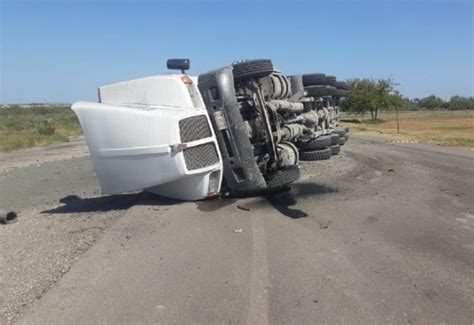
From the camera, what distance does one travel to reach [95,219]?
7.24m

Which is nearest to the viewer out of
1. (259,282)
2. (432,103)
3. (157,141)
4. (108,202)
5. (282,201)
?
(259,282)

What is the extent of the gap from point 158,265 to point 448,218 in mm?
3861

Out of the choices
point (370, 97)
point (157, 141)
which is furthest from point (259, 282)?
point (370, 97)

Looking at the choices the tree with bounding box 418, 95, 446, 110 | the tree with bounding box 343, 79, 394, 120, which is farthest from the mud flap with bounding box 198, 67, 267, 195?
the tree with bounding box 418, 95, 446, 110

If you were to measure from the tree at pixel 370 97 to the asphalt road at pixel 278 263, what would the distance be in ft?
179

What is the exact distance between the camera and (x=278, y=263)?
190 inches

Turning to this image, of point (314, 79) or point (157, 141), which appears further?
point (314, 79)

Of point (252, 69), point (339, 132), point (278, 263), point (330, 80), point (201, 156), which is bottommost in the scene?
point (278, 263)

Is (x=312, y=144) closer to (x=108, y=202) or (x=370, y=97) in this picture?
(x=108, y=202)

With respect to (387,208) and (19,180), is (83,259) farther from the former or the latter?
(19,180)

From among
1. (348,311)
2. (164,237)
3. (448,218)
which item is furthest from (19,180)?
(348,311)

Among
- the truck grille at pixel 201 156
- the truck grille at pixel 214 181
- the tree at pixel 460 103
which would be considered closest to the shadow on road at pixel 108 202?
the truck grille at pixel 214 181

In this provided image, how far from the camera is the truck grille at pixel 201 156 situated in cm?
702

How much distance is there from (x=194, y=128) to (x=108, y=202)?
2384mm
